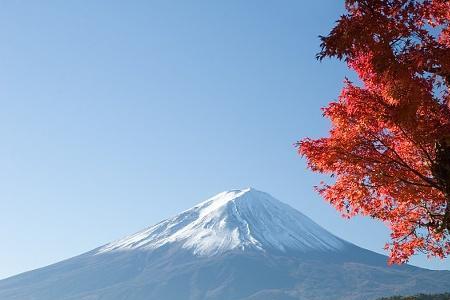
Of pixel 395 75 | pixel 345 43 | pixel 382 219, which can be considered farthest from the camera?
pixel 382 219

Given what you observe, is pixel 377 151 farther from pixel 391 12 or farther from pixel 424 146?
pixel 391 12

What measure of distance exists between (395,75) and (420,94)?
0.81 meters

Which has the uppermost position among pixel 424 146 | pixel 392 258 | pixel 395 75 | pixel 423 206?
pixel 395 75

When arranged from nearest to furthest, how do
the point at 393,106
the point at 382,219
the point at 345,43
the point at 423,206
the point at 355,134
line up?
the point at 345,43 < the point at 393,106 < the point at 355,134 < the point at 423,206 < the point at 382,219

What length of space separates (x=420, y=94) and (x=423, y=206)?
11.6 ft

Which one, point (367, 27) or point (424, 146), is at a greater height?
point (367, 27)

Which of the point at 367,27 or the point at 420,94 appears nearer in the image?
the point at 367,27

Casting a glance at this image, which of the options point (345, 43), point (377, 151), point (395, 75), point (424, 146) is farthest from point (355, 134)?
point (345, 43)

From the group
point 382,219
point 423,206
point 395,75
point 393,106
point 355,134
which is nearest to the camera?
point 395,75

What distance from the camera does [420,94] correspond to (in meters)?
12.1

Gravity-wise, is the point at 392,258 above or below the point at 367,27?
below

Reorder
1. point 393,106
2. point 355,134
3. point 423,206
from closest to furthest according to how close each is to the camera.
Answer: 1. point 393,106
2. point 355,134
3. point 423,206

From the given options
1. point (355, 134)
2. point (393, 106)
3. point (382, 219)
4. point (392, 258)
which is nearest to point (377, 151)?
point (355, 134)

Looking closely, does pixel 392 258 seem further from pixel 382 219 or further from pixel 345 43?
pixel 345 43
